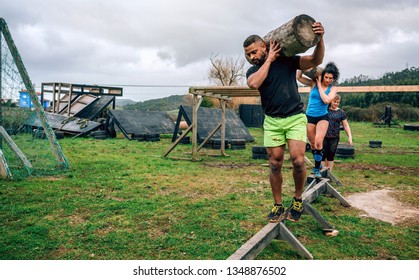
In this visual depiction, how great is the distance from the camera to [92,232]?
159 inches

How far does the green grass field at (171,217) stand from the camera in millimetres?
3568

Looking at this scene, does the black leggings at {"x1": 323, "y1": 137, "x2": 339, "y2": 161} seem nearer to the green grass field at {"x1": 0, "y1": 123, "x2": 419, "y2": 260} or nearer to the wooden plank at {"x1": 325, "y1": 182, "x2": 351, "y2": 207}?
the green grass field at {"x1": 0, "y1": 123, "x2": 419, "y2": 260}

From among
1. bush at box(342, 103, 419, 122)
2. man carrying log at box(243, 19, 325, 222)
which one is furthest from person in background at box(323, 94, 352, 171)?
bush at box(342, 103, 419, 122)

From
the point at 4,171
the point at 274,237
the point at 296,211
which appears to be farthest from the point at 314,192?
the point at 4,171

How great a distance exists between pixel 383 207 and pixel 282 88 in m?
3.07

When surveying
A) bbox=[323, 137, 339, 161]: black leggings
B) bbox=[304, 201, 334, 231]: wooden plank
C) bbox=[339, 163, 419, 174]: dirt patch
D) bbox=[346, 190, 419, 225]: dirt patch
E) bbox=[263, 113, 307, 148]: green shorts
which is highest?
bbox=[263, 113, 307, 148]: green shorts

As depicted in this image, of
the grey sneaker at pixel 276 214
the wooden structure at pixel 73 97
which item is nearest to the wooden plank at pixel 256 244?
the grey sneaker at pixel 276 214

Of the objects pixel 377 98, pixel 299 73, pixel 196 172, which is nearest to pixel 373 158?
pixel 196 172

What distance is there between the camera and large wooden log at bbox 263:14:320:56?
3.48 m

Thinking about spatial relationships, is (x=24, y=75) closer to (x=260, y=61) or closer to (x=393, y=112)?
(x=260, y=61)

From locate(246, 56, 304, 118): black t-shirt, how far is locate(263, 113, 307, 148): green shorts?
0.21 feet
